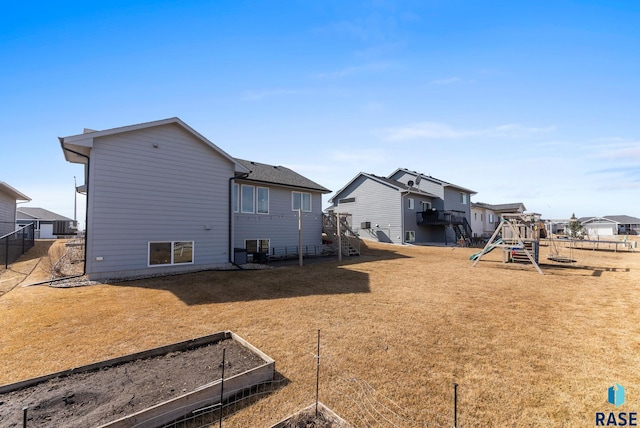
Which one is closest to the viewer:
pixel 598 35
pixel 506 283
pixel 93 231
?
pixel 598 35

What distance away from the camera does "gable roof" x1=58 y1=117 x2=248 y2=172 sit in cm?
1004

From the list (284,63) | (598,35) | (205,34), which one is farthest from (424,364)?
(598,35)

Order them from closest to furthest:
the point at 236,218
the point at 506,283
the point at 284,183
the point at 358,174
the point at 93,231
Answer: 1. the point at 93,231
2. the point at 506,283
3. the point at 236,218
4. the point at 284,183
5. the point at 358,174

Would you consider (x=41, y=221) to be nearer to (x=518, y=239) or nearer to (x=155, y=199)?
(x=155, y=199)

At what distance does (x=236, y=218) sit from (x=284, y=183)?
3.79 meters

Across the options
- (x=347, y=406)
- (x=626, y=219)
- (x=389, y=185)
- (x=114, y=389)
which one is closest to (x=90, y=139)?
(x=114, y=389)

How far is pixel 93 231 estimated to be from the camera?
33.9 ft

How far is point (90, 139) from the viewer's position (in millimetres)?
10227

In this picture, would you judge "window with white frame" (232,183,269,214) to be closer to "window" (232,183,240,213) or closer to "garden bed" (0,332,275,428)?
"window" (232,183,240,213)

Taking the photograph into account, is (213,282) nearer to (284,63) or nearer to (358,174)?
(284,63)

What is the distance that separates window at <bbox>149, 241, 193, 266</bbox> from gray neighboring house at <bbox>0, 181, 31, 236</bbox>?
1540 cm

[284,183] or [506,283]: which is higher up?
[284,183]

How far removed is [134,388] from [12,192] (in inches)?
1089

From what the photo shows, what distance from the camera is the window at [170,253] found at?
11.8 metres
